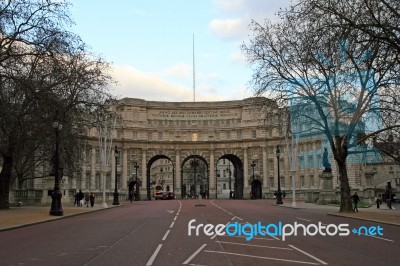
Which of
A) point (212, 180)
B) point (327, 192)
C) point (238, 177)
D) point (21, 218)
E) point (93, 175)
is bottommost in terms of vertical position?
point (21, 218)

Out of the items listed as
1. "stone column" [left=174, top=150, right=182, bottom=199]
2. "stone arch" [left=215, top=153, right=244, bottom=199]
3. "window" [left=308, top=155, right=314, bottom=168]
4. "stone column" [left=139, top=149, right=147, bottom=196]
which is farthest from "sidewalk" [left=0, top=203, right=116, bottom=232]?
"stone arch" [left=215, top=153, right=244, bottom=199]

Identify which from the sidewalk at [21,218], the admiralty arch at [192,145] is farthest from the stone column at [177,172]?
the sidewalk at [21,218]

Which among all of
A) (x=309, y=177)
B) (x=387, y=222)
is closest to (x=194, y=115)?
(x=309, y=177)

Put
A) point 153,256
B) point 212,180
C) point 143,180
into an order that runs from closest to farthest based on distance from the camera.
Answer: point 153,256 < point 143,180 < point 212,180

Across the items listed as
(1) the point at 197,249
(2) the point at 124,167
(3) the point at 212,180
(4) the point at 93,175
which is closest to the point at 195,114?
(3) the point at 212,180

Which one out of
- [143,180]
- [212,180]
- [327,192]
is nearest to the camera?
[327,192]

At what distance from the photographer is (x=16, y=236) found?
2006 cm

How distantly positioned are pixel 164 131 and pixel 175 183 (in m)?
11.7

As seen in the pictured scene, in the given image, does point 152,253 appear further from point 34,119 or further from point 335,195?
point 335,195

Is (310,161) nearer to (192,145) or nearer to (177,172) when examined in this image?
(192,145)

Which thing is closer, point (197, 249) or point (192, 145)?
point (197, 249)

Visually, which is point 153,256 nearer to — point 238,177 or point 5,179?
point 5,179

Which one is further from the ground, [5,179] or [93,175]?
[93,175]

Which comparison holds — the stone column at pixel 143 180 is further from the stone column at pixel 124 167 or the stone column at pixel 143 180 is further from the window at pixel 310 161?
the window at pixel 310 161
